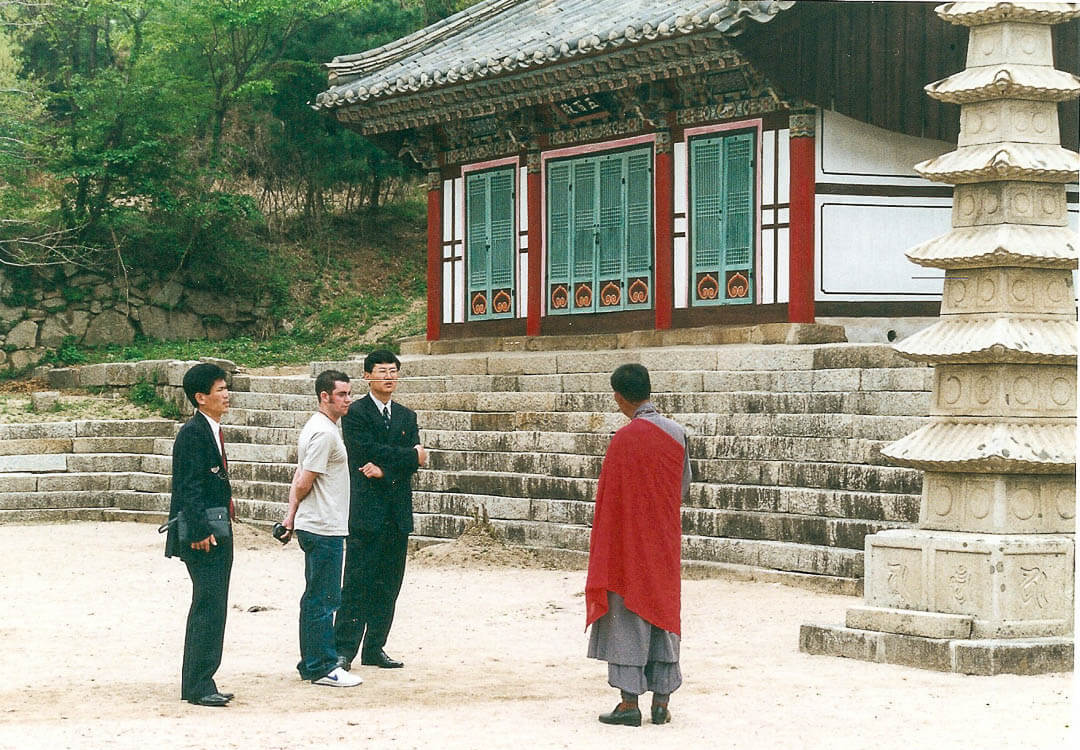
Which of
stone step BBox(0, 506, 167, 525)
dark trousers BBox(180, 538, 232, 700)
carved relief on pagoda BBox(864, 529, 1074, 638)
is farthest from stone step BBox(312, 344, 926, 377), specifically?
dark trousers BBox(180, 538, 232, 700)

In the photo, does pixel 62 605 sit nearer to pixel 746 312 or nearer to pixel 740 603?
pixel 740 603

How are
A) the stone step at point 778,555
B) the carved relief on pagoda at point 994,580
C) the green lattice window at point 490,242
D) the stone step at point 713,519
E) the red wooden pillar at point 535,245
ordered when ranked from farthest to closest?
1. the green lattice window at point 490,242
2. the red wooden pillar at point 535,245
3. the stone step at point 713,519
4. the stone step at point 778,555
5. the carved relief on pagoda at point 994,580

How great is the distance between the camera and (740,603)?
33.9 ft

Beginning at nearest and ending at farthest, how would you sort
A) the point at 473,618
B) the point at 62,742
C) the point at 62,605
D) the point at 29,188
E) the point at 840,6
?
the point at 62,742 < the point at 473,618 < the point at 62,605 < the point at 840,6 < the point at 29,188

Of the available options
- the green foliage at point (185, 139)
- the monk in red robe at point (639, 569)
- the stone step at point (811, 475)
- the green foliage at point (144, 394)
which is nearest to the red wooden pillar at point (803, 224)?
the stone step at point (811, 475)

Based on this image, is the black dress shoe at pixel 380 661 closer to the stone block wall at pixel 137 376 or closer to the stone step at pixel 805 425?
the stone step at pixel 805 425

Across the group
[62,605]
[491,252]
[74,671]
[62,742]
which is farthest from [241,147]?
[62,742]

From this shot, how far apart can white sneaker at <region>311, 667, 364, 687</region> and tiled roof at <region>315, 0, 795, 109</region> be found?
886 cm

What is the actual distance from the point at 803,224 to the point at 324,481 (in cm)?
930

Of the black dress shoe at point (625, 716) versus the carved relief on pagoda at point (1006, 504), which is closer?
the black dress shoe at point (625, 716)

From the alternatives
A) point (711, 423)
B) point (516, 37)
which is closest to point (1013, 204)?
point (711, 423)

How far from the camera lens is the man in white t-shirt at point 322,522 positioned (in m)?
7.46

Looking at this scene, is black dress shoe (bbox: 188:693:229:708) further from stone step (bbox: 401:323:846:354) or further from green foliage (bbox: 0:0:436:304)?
green foliage (bbox: 0:0:436:304)

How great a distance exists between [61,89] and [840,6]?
17.4 m
